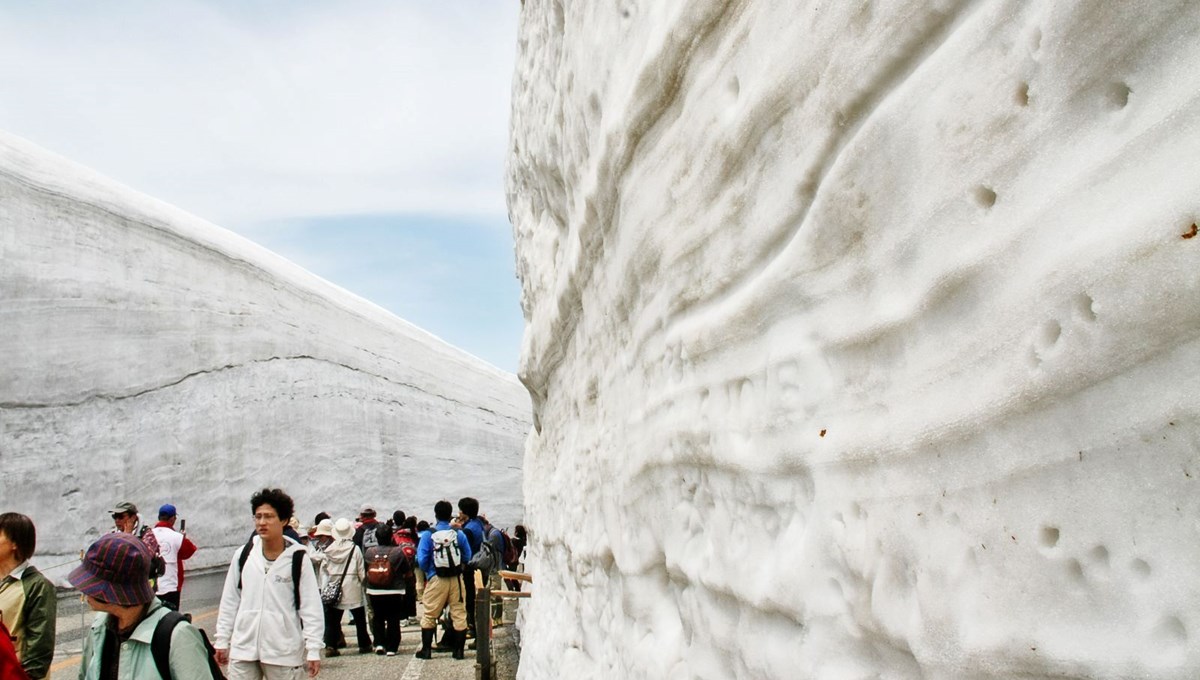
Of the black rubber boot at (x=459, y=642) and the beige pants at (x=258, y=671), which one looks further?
the black rubber boot at (x=459, y=642)

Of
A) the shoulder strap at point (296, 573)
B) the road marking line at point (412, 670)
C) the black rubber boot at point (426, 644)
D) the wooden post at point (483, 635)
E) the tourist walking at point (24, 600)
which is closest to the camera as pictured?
the tourist walking at point (24, 600)

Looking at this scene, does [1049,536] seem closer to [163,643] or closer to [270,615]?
[163,643]

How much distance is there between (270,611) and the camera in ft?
13.2

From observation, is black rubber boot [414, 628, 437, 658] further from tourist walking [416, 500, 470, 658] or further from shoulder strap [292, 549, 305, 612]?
shoulder strap [292, 549, 305, 612]

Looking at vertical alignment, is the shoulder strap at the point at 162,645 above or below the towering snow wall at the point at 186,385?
below

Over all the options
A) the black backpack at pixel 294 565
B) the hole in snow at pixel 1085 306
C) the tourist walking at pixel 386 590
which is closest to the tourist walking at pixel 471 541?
the tourist walking at pixel 386 590

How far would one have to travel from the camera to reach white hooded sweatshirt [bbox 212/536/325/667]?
3.99 m

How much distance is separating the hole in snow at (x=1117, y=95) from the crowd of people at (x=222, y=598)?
2609mm

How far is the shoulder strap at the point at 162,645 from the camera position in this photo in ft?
8.55

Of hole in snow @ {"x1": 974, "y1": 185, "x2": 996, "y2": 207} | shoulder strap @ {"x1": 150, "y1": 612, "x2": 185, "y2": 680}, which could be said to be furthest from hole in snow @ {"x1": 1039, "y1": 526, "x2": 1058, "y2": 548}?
shoulder strap @ {"x1": 150, "y1": 612, "x2": 185, "y2": 680}

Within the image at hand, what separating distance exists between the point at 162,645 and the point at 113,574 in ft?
0.80

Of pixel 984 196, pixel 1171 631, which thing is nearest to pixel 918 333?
pixel 984 196

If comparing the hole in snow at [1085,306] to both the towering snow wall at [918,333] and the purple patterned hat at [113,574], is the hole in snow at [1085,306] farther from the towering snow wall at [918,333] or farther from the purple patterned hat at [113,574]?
the purple patterned hat at [113,574]

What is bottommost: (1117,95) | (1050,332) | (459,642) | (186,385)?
(459,642)
